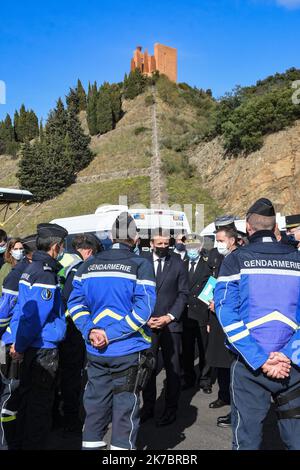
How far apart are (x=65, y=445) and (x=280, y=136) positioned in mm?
26808

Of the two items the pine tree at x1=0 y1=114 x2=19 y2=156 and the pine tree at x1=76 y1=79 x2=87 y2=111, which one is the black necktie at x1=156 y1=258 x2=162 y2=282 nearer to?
the pine tree at x1=0 y1=114 x2=19 y2=156

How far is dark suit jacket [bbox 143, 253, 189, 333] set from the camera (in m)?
5.07

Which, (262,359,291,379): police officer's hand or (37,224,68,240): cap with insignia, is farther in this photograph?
(37,224,68,240): cap with insignia

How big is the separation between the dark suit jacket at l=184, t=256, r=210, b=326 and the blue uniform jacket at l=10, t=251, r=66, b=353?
2.97 metres

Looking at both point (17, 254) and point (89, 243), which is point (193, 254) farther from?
point (17, 254)

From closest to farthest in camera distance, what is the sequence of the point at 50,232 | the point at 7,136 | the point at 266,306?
1. the point at 266,306
2. the point at 50,232
3. the point at 7,136

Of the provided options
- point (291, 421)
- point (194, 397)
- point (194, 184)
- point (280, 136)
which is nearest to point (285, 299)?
point (291, 421)

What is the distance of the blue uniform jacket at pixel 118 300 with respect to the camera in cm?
318

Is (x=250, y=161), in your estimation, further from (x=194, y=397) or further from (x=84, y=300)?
(x=84, y=300)

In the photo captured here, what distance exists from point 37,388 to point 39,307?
2.26ft

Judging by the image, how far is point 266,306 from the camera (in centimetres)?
289

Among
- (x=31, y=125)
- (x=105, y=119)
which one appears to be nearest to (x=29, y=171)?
(x=105, y=119)

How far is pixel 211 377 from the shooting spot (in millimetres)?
6219

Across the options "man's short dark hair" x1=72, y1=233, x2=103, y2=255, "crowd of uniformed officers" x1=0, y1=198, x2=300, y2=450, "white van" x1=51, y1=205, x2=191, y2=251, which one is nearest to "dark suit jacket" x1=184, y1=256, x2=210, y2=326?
"man's short dark hair" x1=72, y1=233, x2=103, y2=255
